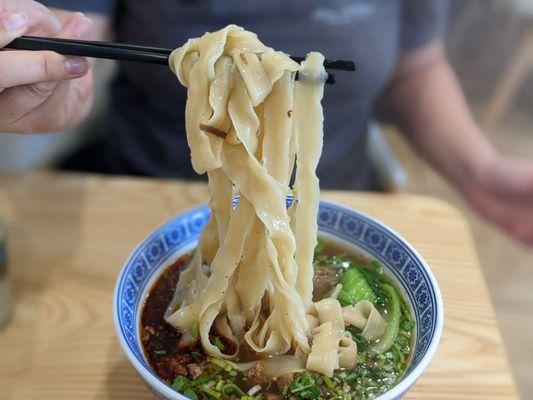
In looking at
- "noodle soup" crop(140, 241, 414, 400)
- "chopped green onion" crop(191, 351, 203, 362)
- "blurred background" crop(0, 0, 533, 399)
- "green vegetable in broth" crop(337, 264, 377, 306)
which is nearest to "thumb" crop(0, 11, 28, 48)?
"noodle soup" crop(140, 241, 414, 400)

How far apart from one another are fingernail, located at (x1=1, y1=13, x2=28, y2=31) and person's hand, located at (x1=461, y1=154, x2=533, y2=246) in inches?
51.7

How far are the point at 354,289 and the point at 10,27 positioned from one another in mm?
689

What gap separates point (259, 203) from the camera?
0.84 metres

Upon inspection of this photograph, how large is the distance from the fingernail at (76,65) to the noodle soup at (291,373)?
367mm

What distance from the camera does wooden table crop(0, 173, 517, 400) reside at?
1.00 meters

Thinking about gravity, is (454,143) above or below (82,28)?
below

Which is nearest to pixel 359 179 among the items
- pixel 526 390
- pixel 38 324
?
pixel 526 390

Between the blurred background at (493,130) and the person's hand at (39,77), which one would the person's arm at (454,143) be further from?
the person's hand at (39,77)

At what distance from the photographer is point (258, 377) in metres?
0.86

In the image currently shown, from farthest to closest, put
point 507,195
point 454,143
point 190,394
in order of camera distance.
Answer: point 454,143, point 507,195, point 190,394

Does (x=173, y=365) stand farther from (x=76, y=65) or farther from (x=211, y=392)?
(x=76, y=65)

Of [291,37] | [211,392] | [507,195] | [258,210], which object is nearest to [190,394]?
[211,392]

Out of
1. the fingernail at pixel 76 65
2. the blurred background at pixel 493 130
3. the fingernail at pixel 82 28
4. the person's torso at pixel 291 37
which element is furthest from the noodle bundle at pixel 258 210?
the blurred background at pixel 493 130

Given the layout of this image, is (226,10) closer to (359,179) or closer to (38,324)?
(359,179)
